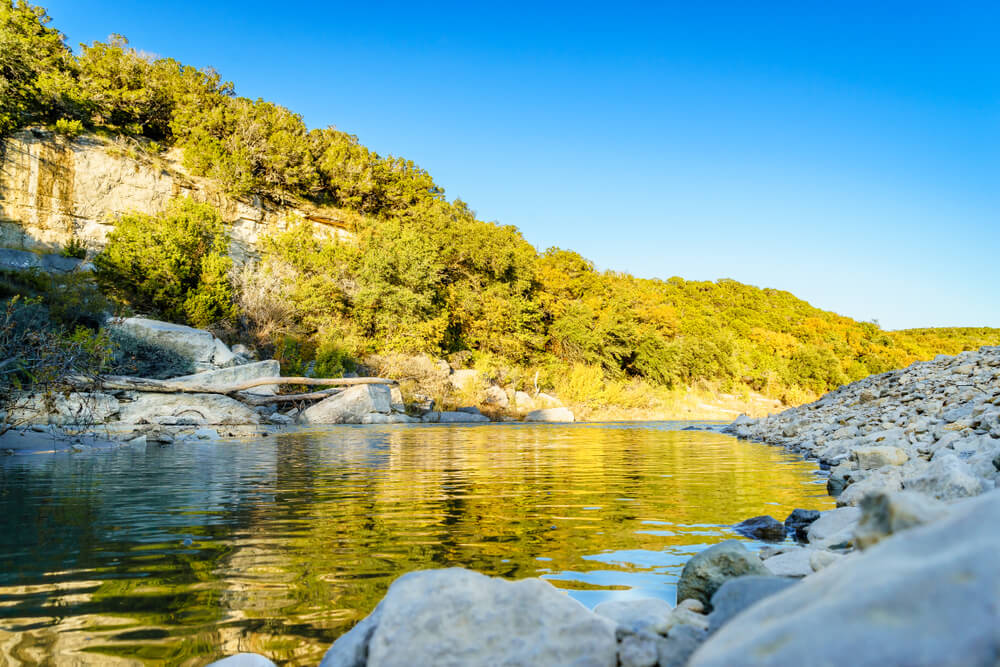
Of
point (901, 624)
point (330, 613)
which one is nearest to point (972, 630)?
point (901, 624)

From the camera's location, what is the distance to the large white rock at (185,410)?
46.0 feet

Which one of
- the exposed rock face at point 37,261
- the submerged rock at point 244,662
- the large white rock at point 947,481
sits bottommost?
the submerged rock at point 244,662

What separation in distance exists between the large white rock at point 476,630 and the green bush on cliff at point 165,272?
23.6 metres

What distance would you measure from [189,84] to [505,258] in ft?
67.2

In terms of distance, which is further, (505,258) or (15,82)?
(505,258)

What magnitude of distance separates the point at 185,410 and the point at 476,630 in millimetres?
14869

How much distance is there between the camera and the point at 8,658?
2236 mm

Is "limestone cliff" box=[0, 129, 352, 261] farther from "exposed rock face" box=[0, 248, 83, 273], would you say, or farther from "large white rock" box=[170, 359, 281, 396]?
"large white rock" box=[170, 359, 281, 396]

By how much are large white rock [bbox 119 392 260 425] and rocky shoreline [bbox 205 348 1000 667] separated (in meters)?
14.0

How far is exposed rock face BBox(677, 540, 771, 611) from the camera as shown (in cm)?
263

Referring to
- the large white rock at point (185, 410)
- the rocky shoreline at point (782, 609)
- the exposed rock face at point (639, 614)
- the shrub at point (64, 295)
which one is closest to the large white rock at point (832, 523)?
the rocky shoreline at point (782, 609)

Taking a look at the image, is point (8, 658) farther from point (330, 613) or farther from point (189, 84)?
point (189, 84)

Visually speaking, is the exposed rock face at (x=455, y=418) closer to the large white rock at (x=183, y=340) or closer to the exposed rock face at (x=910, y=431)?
the large white rock at (x=183, y=340)

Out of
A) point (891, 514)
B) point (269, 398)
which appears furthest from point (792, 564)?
point (269, 398)
